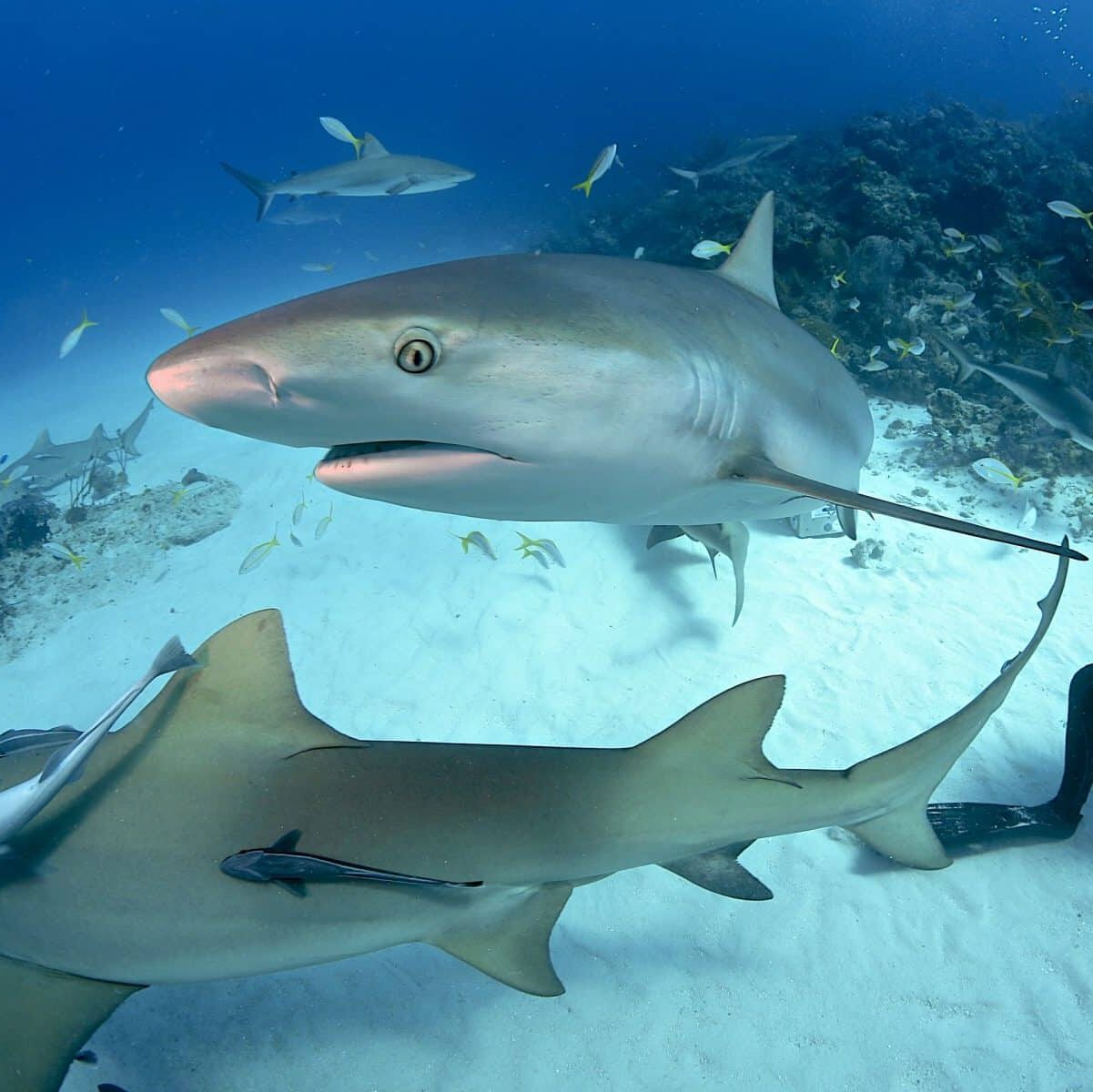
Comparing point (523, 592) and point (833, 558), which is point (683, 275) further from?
point (833, 558)

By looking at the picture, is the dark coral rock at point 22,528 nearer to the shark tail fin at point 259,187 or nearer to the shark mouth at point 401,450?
the shark tail fin at point 259,187

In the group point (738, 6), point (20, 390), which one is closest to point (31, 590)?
point (20, 390)

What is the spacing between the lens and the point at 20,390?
788 inches

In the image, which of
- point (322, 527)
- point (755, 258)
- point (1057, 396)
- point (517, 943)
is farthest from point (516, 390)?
point (1057, 396)

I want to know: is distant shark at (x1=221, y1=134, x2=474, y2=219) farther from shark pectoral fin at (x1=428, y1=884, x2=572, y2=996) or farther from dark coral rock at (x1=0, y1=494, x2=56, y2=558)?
shark pectoral fin at (x1=428, y1=884, x2=572, y2=996)

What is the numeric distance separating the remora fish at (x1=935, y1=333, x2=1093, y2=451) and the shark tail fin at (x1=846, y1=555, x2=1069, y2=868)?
326cm

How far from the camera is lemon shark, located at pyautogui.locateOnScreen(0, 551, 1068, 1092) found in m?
1.74

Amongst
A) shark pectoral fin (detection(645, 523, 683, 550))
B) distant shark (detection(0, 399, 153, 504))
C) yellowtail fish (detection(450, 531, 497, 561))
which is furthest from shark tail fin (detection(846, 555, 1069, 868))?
distant shark (detection(0, 399, 153, 504))

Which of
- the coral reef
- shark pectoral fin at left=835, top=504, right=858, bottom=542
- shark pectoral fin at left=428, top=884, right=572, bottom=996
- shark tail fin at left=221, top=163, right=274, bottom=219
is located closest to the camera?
shark pectoral fin at left=428, top=884, right=572, bottom=996

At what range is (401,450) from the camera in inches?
58.1

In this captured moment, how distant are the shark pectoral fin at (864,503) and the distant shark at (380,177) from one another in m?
7.20

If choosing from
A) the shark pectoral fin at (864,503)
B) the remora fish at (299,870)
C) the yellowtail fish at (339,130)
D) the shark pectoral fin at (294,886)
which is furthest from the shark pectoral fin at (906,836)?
the yellowtail fish at (339,130)

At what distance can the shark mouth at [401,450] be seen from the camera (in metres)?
1.47

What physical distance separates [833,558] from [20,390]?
80.1ft
